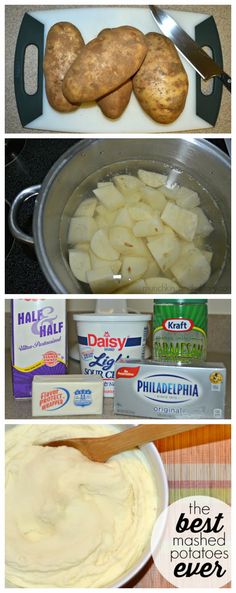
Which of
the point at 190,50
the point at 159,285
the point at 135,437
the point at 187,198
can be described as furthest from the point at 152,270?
the point at 190,50

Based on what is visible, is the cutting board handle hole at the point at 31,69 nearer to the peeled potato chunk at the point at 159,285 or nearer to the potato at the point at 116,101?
the potato at the point at 116,101

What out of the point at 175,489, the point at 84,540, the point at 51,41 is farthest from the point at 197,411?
the point at 51,41

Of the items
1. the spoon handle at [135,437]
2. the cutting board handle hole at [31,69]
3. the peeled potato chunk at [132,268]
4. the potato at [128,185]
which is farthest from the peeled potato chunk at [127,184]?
the spoon handle at [135,437]

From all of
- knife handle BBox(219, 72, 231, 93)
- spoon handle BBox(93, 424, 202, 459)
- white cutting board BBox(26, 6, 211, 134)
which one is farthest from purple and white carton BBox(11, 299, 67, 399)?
knife handle BBox(219, 72, 231, 93)

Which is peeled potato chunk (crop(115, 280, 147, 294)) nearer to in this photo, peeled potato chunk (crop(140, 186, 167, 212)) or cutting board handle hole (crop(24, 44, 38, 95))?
peeled potato chunk (crop(140, 186, 167, 212))

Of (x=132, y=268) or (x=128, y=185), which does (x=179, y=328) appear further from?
(x=128, y=185)
